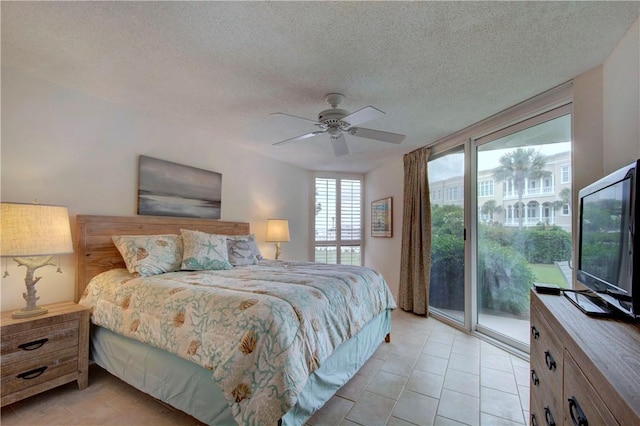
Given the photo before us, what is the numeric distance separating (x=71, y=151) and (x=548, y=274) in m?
4.24

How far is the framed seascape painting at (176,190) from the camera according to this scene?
284 cm

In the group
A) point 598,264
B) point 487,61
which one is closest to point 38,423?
point 598,264

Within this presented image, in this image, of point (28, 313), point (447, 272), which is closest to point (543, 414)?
point (447, 272)

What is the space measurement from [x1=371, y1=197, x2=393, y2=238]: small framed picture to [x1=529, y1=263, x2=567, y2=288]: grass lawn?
7.47ft

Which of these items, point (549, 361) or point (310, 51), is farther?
point (310, 51)

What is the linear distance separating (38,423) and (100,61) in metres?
2.34

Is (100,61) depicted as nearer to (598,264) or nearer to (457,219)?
(598,264)

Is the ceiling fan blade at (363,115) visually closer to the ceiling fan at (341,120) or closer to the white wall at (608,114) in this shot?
the ceiling fan at (341,120)

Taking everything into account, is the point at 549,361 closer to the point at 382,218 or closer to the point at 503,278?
the point at 503,278

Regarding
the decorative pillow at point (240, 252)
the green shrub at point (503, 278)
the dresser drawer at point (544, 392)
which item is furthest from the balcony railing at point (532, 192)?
the decorative pillow at point (240, 252)

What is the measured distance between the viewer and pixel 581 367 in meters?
0.81

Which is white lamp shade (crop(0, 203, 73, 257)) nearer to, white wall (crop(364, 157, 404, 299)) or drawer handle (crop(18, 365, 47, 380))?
drawer handle (crop(18, 365, 47, 380))

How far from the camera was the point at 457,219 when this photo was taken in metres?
3.50

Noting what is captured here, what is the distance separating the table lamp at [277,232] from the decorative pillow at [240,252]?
93cm
